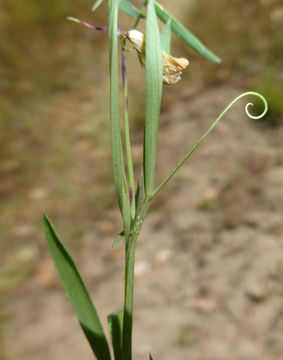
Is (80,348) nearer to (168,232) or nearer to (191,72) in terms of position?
(168,232)

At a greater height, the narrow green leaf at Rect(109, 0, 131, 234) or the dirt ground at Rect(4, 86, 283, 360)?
the dirt ground at Rect(4, 86, 283, 360)

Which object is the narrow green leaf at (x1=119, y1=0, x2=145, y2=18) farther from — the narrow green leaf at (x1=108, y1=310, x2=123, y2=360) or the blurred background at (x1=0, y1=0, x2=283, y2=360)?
the blurred background at (x1=0, y1=0, x2=283, y2=360)

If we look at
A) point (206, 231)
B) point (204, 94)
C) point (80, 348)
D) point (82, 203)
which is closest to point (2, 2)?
point (204, 94)

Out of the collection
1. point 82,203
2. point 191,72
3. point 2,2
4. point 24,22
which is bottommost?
point 82,203

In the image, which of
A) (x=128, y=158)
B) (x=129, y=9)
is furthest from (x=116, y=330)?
(x=129, y=9)

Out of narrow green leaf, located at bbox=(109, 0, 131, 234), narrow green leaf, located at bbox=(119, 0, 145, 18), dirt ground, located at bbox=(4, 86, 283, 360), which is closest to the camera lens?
narrow green leaf, located at bbox=(109, 0, 131, 234)

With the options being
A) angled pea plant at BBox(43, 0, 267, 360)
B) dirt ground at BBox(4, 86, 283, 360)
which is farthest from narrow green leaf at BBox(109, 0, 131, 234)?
dirt ground at BBox(4, 86, 283, 360)
